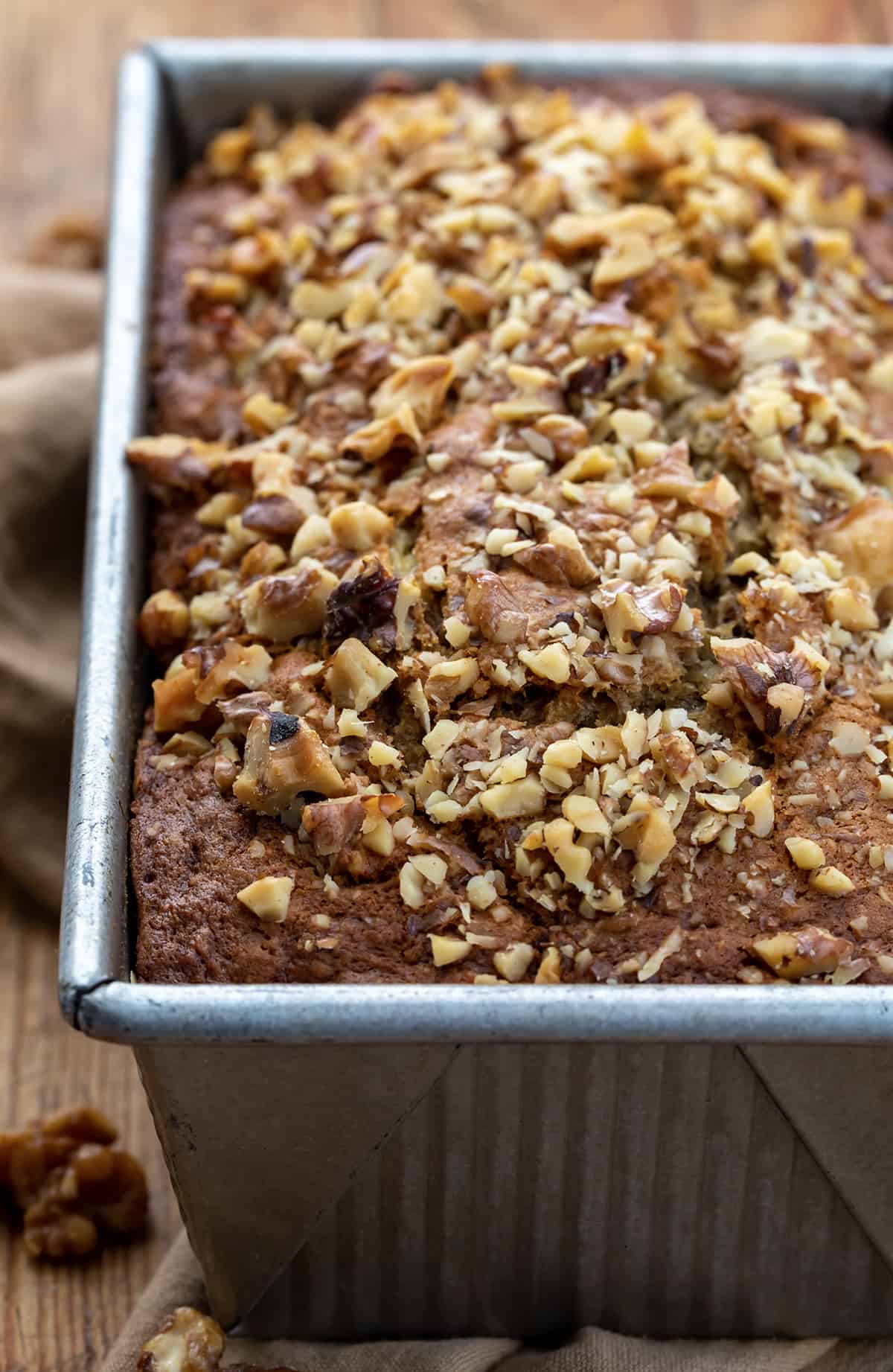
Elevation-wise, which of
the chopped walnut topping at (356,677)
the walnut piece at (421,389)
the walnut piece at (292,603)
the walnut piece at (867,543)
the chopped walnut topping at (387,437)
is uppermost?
the walnut piece at (421,389)

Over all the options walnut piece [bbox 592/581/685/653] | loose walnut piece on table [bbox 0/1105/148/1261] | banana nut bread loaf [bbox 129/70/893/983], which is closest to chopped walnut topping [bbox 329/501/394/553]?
banana nut bread loaf [bbox 129/70/893/983]

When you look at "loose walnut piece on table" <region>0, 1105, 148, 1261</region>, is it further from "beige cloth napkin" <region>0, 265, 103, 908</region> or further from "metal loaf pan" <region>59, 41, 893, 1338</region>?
"beige cloth napkin" <region>0, 265, 103, 908</region>

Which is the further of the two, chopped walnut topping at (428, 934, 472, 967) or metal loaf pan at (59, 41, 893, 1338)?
chopped walnut topping at (428, 934, 472, 967)

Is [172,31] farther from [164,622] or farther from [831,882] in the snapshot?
[831,882]

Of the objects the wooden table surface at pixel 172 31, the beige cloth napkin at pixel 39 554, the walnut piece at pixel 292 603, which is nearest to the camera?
the walnut piece at pixel 292 603

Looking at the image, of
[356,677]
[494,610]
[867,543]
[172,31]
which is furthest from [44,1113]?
[172,31]

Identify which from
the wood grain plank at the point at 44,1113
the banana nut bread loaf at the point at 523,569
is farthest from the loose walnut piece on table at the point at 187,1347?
the banana nut bread loaf at the point at 523,569

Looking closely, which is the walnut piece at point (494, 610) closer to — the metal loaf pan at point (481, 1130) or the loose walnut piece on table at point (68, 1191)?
the metal loaf pan at point (481, 1130)
